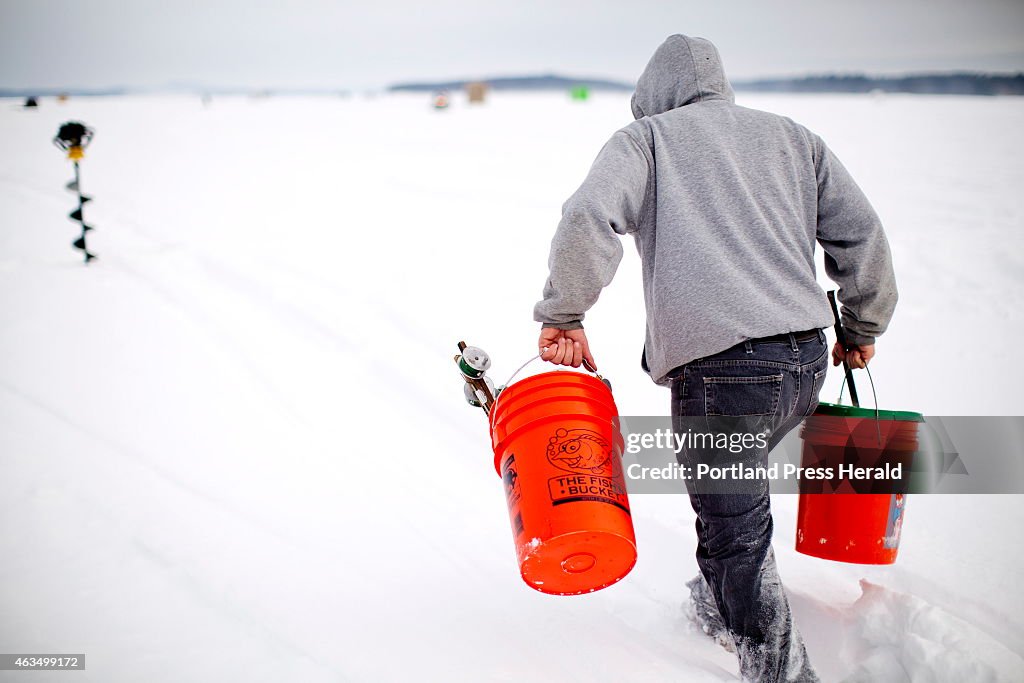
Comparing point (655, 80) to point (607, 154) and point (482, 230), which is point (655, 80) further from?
Result: point (482, 230)

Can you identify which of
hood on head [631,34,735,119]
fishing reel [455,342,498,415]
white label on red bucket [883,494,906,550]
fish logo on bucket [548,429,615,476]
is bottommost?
white label on red bucket [883,494,906,550]

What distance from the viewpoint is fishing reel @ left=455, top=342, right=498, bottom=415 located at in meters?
2.09

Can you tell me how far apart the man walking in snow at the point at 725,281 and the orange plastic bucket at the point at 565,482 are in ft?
0.44

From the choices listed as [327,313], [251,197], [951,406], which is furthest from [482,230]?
[951,406]

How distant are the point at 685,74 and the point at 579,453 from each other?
1164 mm

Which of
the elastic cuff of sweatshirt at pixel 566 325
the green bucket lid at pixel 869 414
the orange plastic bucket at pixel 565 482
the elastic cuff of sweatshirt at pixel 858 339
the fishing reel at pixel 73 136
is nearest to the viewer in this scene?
the orange plastic bucket at pixel 565 482

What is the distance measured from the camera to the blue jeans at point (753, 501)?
1801 mm

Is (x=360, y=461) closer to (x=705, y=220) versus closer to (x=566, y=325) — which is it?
(x=566, y=325)

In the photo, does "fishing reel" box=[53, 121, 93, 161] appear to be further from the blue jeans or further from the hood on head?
the blue jeans

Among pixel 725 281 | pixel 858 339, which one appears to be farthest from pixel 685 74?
pixel 858 339

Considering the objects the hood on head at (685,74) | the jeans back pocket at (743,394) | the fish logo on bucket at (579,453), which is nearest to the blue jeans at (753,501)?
the jeans back pocket at (743,394)

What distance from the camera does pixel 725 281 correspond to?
180 centimetres

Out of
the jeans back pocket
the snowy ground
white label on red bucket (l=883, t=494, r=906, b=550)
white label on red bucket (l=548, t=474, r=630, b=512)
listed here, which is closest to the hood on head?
the jeans back pocket

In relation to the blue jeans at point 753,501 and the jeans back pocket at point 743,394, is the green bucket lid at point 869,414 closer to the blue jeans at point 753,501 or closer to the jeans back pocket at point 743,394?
the blue jeans at point 753,501
